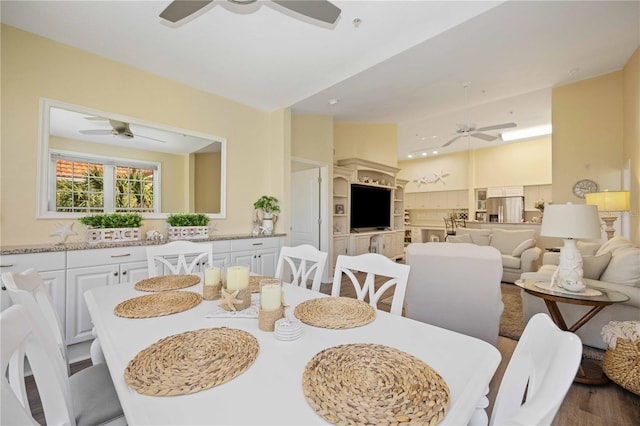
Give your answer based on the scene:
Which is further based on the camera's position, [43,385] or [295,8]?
[295,8]

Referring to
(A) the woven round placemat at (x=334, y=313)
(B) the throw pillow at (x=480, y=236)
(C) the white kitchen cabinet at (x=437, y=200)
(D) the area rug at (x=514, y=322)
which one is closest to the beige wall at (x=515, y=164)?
(C) the white kitchen cabinet at (x=437, y=200)

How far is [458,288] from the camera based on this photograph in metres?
2.33

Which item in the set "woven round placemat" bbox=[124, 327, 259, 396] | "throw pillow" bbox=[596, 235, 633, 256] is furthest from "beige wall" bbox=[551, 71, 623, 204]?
"woven round placemat" bbox=[124, 327, 259, 396]

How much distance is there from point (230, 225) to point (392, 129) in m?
4.52

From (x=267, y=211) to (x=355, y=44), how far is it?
2.30 metres

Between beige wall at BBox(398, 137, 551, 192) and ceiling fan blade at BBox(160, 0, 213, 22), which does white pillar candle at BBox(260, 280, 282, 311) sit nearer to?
ceiling fan blade at BBox(160, 0, 213, 22)

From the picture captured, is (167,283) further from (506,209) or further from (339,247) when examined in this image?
(506,209)

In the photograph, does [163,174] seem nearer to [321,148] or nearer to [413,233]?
[321,148]

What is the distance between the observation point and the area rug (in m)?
2.36

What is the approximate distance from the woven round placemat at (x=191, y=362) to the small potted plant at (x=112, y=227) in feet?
7.36

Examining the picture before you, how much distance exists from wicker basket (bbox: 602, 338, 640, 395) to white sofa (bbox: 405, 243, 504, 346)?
65 centimetres

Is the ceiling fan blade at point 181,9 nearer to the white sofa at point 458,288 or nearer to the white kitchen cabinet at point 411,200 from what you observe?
the white sofa at point 458,288

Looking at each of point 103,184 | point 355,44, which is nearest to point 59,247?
point 103,184

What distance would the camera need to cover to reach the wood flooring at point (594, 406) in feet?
5.34
